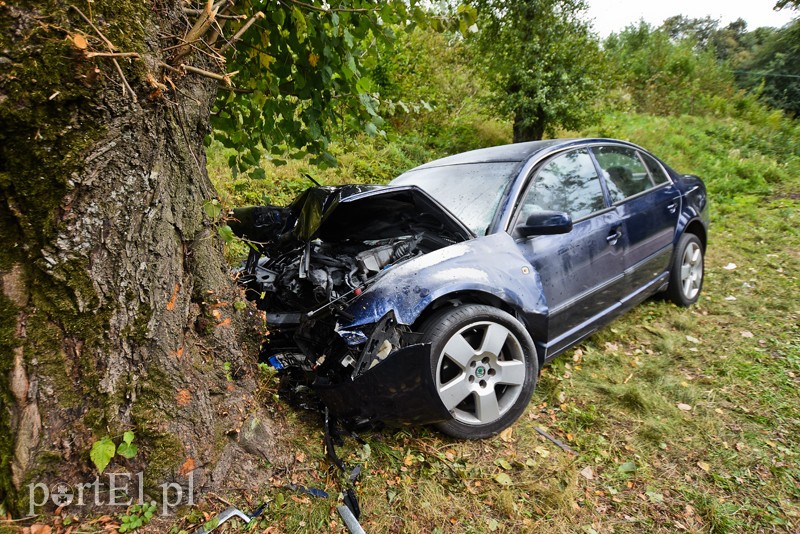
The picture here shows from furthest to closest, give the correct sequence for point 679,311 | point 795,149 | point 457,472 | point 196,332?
point 795,149 → point 679,311 → point 457,472 → point 196,332

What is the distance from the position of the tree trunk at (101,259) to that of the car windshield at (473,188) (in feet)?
5.16

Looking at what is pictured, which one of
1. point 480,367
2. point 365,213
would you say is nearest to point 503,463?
point 480,367

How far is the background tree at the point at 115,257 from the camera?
127cm

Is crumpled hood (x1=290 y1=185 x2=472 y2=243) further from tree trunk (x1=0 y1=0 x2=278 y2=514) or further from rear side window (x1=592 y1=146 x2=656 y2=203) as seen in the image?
rear side window (x1=592 y1=146 x2=656 y2=203)

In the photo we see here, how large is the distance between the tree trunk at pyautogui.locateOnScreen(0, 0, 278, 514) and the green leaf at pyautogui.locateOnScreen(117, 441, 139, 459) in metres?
0.03

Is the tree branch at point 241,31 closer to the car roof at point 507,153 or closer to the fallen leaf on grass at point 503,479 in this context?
the car roof at point 507,153

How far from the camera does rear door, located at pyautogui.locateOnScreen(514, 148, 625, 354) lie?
8.71ft

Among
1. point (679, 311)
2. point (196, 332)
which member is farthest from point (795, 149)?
point (196, 332)

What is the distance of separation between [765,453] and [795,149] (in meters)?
11.6

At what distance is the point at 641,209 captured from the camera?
10.9ft

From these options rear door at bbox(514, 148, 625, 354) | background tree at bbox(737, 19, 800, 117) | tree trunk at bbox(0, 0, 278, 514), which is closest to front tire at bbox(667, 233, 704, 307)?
rear door at bbox(514, 148, 625, 354)

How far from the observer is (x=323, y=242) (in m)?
2.66

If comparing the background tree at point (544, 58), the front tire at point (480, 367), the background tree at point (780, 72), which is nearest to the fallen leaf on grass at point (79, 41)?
the front tire at point (480, 367)

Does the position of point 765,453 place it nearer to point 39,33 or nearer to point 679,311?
point 679,311
